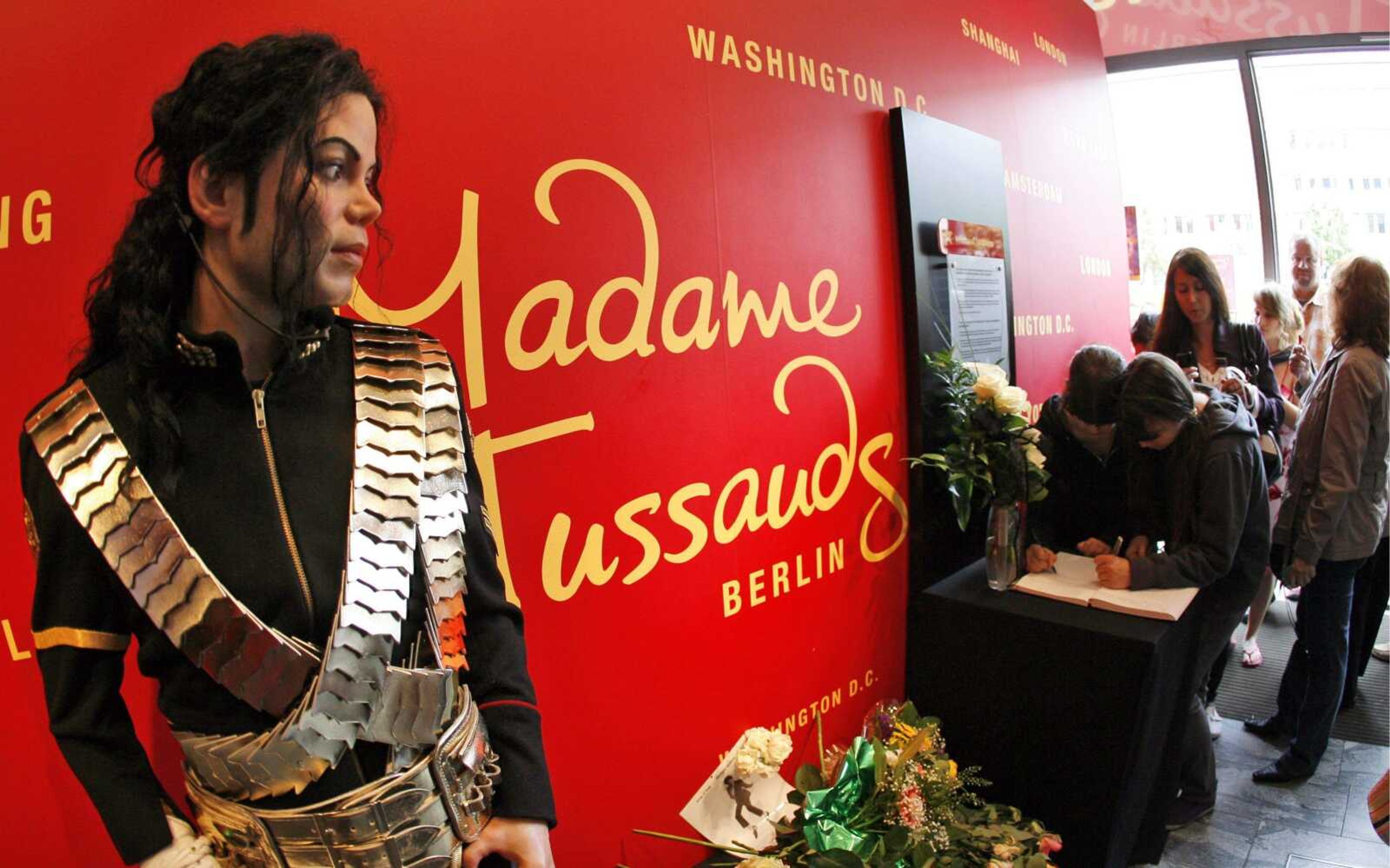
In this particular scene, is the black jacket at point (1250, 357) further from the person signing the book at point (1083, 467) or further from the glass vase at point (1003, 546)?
the glass vase at point (1003, 546)

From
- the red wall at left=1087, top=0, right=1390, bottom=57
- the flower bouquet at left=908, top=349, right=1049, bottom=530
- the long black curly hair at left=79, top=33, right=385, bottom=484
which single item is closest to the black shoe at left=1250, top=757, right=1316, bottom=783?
the flower bouquet at left=908, top=349, right=1049, bottom=530

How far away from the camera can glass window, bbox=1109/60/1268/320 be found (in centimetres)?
586

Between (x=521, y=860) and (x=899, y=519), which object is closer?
(x=521, y=860)

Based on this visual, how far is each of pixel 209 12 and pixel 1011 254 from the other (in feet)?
9.76

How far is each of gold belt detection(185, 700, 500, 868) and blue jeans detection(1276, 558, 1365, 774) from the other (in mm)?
3171

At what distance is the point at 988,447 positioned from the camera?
264 cm

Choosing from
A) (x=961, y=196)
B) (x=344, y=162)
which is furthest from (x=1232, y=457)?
(x=344, y=162)

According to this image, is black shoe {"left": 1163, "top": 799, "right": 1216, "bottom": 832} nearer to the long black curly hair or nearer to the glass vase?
the glass vase

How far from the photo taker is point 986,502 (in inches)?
106

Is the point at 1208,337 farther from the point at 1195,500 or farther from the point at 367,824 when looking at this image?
the point at 367,824

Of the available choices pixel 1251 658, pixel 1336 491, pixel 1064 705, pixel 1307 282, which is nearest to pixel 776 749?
pixel 1064 705

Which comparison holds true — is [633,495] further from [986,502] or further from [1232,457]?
[1232,457]

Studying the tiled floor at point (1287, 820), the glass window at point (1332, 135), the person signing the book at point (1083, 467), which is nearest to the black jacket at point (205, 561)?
the person signing the book at point (1083, 467)

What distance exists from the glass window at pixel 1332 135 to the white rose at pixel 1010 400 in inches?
170
